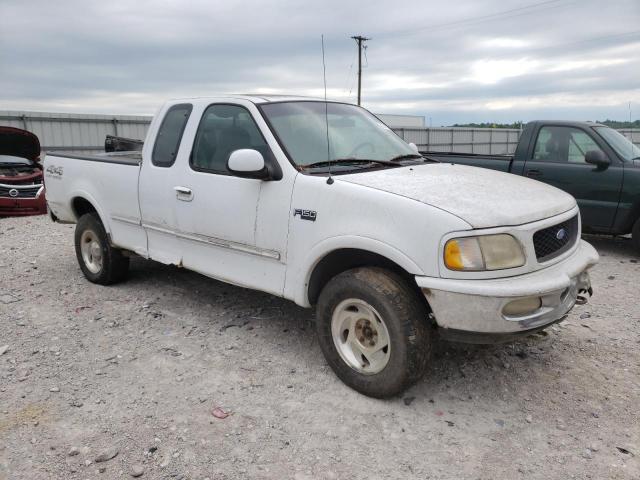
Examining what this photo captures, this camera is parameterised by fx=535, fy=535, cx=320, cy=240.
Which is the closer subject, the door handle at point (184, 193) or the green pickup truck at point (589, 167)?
the door handle at point (184, 193)

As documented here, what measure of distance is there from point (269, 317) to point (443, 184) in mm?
2180

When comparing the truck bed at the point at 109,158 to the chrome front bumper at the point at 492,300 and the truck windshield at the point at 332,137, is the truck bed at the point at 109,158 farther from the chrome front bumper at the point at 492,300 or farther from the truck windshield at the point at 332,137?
the chrome front bumper at the point at 492,300

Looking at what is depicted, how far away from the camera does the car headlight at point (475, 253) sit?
9.68 ft

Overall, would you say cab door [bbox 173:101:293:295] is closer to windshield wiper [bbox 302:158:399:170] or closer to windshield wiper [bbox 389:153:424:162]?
windshield wiper [bbox 302:158:399:170]

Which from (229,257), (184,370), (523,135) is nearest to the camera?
(184,370)

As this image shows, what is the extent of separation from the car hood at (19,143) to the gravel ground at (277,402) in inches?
297

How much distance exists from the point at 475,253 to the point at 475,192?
537 millimetres

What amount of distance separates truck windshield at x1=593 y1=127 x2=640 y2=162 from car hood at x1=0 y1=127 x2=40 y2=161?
10949mm

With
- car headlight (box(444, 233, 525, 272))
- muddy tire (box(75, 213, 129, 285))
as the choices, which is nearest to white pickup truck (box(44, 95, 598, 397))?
car headlight (box(444, 233, 525, 272))

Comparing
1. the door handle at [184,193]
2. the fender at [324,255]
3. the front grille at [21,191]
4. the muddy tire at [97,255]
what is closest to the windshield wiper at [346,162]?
the fender at [324,255]

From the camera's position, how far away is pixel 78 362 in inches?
159

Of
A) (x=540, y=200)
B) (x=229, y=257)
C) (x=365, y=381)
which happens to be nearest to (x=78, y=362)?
(x=229, y=257)

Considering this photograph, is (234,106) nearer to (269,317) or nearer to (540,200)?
(269,317)

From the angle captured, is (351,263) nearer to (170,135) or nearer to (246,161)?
(246,161)
